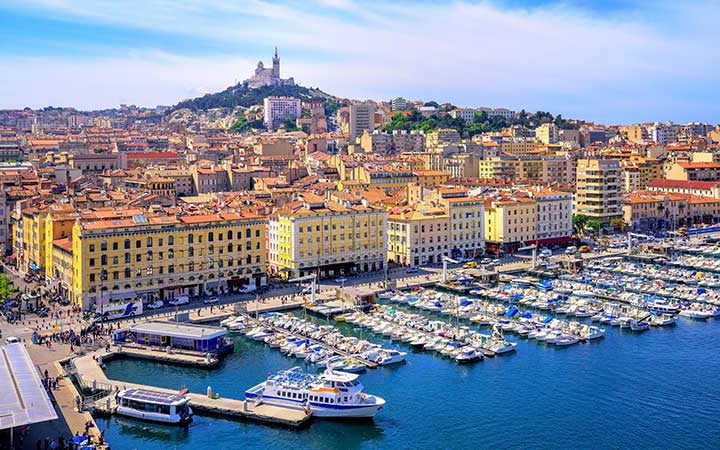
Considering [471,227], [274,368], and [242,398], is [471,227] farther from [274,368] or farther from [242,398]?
[242,398]

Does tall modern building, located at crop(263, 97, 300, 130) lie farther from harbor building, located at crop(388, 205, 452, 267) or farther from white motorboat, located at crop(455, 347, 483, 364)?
white motorboat, located at crop(455, 347, 483, 364)

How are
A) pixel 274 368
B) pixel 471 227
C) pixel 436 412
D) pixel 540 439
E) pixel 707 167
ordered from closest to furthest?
pixel 540 439, pixel 436 412, pixel 274 368, pixel 471 227, pixel 707 167

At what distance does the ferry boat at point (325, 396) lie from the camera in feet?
103

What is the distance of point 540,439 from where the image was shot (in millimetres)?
29516

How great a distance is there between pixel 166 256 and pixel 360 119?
10735 centimetres

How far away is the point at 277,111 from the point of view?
194m

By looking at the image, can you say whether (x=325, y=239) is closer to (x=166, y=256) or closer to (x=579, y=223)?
(x=166, y=256)

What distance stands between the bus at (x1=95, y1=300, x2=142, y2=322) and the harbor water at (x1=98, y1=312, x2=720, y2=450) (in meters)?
6.64

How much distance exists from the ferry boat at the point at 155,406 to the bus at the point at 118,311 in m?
12.5

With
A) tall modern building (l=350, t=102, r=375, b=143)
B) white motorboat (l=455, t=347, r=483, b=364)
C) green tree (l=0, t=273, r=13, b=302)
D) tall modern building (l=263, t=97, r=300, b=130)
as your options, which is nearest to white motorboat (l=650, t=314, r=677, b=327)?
white motorboat (l=455, t=347, r=483, b=364)

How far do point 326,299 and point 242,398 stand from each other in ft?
54.6

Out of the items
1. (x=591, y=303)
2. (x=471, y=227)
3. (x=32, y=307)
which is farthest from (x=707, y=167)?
(x=32, y=307)

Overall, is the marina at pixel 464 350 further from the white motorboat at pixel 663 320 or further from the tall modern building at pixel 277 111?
the tall modern building at pixel 277 111

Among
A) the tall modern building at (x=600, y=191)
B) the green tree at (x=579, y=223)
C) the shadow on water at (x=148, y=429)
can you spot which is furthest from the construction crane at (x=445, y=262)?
the shadow on water at (x=148, y=429)
